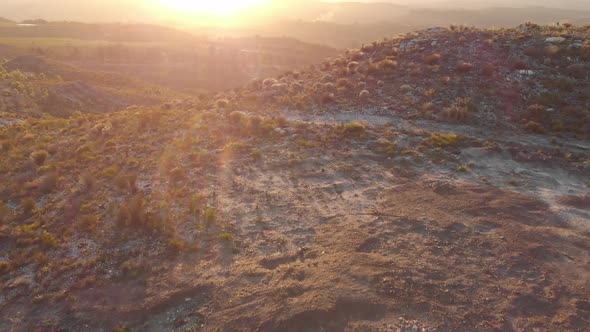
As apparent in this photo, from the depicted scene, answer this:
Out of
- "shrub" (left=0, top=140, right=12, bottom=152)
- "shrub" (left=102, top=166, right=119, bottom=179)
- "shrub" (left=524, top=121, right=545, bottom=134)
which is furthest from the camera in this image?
"shrub" (left=0, top=140, right=12, bottom=152)

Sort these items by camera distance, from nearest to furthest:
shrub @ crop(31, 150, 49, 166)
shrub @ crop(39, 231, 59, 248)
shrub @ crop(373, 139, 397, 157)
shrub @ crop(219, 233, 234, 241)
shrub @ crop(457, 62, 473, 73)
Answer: shrub @ crop(219, 233, 234, 241) → shrub @ crop(39, 231, 59, 248) → shrub @ crop(373, 139, 397, 157) → shrub @ crop(31, 150, 49, 166) → shrub @ crop(457, 62, 473, 73)

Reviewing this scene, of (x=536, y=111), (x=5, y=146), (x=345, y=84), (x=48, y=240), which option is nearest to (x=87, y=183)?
(x=48, y=240)

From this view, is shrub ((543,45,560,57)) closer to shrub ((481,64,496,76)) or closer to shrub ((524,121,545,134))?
shrub ((481,64,496,76))

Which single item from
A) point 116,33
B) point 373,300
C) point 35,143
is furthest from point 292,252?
point 116,33

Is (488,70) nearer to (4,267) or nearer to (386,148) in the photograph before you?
(386,148)

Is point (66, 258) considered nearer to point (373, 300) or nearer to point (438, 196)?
point (373, 300)

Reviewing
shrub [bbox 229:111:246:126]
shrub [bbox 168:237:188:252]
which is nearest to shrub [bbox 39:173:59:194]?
shrub [bbox 168:237:188:252]
